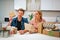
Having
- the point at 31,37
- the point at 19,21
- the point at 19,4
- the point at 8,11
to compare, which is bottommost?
the point at 31,37

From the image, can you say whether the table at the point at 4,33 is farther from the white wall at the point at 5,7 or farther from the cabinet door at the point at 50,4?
the cabinet door at the point at 50,4

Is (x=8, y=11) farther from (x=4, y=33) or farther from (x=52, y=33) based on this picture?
(x=52, y=33)

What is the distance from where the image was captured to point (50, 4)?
169 centimetres

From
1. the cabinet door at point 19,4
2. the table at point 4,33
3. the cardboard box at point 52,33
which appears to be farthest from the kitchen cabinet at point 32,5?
the table at point 4,33

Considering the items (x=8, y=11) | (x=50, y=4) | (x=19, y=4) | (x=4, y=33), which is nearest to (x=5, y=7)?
(x=8, y=11)

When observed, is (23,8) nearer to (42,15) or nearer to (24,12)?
(24,12)

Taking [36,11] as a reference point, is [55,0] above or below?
above

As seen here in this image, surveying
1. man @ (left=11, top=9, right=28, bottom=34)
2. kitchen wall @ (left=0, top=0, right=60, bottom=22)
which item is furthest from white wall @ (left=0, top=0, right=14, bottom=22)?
man @ (left=11, top=9, right=28, bottom=34)

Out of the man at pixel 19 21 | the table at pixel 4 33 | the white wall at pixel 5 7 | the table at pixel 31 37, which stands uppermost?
the white wall at pixel 5 7

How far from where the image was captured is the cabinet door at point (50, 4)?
167 centimetres

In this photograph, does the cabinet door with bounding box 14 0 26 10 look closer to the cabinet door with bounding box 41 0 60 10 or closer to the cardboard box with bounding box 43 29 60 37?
the cabinet door with bounding box 41 0 60 10

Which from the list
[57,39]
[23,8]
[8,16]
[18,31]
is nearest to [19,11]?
[23,8]

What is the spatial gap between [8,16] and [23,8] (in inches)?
10.0

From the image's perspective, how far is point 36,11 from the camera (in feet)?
5.54
